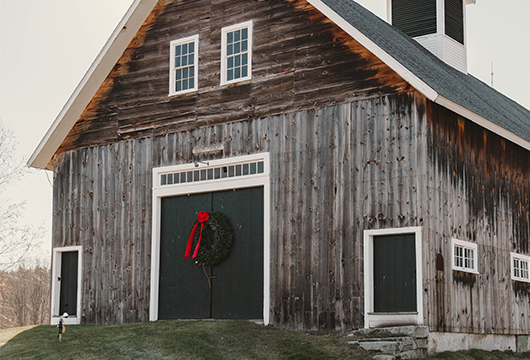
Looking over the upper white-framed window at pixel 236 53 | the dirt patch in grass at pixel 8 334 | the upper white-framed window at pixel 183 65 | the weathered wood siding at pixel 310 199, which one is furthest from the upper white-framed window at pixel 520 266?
the dirt patch in grass at pixel 8 334

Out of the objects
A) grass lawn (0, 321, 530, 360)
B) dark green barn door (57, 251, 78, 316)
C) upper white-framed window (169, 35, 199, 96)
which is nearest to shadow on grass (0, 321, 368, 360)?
grass lawn (0, 321, 530, 360)

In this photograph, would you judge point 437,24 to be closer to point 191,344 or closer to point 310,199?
point 310,199

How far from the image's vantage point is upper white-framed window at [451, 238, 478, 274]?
14.2 meters

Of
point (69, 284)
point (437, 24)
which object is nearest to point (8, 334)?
point (69, 284)

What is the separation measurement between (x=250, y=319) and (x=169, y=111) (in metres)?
5.27

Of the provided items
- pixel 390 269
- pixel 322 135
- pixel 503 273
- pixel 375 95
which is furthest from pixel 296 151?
pixel 503 273

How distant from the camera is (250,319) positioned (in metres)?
15.2

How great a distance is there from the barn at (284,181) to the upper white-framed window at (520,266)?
0.07m

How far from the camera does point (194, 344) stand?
41.7ft

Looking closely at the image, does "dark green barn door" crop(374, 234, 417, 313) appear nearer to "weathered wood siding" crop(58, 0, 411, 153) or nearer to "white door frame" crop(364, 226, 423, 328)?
"white door frame" crop(364, 226, 423, 328)

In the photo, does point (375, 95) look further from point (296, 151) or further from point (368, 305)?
point (368, 305)

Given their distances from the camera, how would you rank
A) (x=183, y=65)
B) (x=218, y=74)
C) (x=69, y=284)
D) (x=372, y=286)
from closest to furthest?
(x=372, y=286)
(x=218, y=74)
(x=183, y=65)
(x=69, y=284)

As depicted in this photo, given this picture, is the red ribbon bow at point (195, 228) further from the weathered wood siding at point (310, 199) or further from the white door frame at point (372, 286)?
the white door frame at point (372, 286)

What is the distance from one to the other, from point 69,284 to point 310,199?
736cm
